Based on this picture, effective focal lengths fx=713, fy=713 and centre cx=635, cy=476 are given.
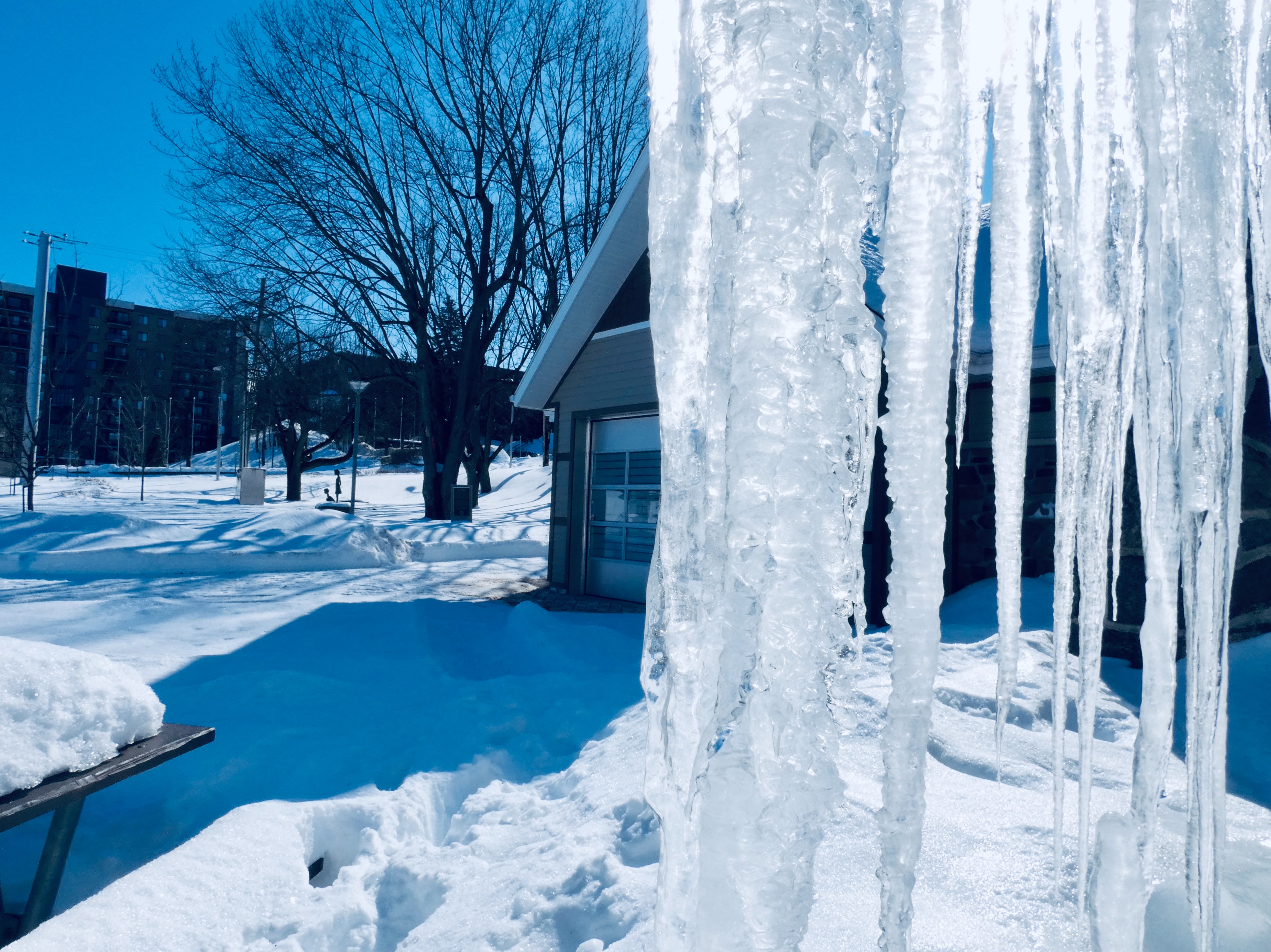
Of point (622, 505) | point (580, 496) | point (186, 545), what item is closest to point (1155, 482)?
point (622, 505)

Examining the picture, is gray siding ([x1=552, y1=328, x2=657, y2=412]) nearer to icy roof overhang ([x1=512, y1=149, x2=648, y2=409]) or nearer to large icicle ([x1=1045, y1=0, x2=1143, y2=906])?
icy roof overhang ([x1=512, y1=149, x2=648, y2=409])

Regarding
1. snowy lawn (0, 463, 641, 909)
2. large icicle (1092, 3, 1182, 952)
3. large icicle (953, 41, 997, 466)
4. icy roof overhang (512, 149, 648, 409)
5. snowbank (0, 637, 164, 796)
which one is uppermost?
icy roof overhang (512, 149, 648, 409)

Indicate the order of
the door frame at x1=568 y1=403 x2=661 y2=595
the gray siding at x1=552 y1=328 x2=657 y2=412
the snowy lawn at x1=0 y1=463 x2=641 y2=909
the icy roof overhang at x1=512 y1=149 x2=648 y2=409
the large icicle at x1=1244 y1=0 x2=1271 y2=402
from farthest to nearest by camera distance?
the door frame at x1=568 y1=403 x2=661 y2=595, the gray siding at x1=552 y1=328 x2=657 y2=412, the icy roof overhang at x1=512 y1=149 x2=648 y2=409, the snowy lawn at x1=0 y1=463 x2=641 y2=909, the large icicle at x1=1244 y1=0 x2=1271 y2=402

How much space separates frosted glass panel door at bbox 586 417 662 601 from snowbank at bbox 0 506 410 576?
404 centimetres

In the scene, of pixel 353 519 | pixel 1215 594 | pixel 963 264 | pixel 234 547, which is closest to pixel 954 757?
pixel 1215 594

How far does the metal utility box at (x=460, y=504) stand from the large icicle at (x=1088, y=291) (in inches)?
616

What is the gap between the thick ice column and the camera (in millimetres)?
1254

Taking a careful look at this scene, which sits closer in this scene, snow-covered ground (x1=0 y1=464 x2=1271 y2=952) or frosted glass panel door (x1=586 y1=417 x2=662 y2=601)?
snow-covered ground (x1=0 y1=464 x2=1271 y2=952)

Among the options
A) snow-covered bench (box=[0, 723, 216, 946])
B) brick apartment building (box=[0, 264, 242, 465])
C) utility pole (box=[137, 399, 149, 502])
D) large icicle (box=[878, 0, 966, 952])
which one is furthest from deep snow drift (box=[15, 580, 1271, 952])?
utility pole (box=[137, 399, 149, 502])

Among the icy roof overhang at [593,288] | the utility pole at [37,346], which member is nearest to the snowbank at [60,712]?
the icy roof overhang at [593,288]

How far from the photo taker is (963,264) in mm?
1835

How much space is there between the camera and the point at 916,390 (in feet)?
3.71

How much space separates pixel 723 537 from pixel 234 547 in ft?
37.1

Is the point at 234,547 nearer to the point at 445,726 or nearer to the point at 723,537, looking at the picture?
the point at 445,726
